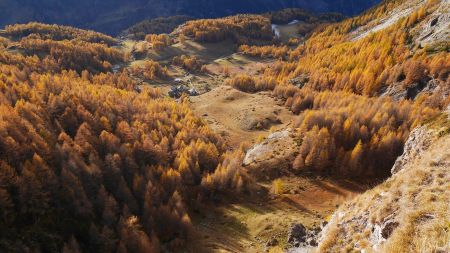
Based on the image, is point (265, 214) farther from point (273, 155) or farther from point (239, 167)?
point (273, 155)

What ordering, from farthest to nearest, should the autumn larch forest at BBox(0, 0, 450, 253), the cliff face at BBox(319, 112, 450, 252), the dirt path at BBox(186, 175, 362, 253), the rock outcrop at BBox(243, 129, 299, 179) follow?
the rock outcrop at BBox(243, 129, 299, 179), the dirt path at BBox(186, 175, 362, 253), the autumn larch forest at BBox(0, 0, 450, 253), the cliff face at BBox(319, 112, 450, 252)

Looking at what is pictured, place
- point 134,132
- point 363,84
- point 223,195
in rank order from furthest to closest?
point 363,84 < point 134,132 < point 223,195

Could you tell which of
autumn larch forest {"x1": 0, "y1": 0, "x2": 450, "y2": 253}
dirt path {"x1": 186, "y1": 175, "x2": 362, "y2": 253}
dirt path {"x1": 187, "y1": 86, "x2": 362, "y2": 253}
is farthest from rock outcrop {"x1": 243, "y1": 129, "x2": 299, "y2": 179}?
dirt path {"x1": 186, "y1": 175, "x2": 362, "y2": 253}

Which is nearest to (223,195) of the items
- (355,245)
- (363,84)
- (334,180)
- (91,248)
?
(334,180)

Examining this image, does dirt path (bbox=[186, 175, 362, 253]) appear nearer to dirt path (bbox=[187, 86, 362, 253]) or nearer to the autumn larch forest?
dirt path (bbox=[187, 86, 362, 253])

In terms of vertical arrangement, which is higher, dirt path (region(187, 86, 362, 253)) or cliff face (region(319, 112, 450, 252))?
cliff face (region(319, 112, 450, 252))

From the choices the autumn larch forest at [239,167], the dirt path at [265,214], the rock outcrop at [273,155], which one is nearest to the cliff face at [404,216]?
the autumn larch forest at [239,167]

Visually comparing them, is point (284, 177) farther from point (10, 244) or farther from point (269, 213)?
point (10, 244)

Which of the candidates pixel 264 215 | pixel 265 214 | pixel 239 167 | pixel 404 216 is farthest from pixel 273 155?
pixel 404 216
